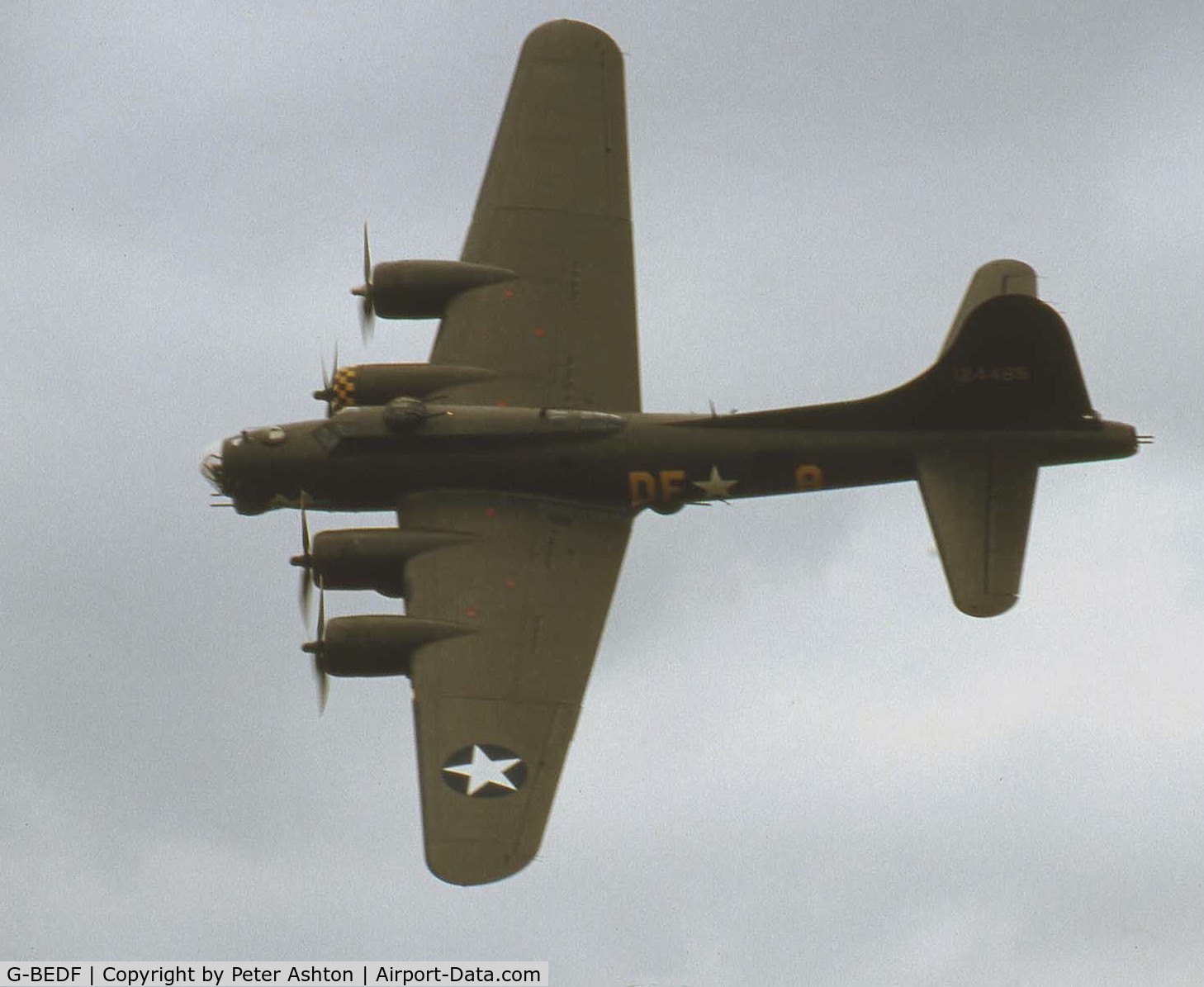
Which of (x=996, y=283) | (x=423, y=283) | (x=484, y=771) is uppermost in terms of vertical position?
(x=423, y=283)

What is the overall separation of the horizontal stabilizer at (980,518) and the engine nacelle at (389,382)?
913 centimetres

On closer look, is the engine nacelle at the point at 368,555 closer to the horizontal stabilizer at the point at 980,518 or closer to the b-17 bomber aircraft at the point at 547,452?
the b-17 bomber aircraft at the point at 547,452

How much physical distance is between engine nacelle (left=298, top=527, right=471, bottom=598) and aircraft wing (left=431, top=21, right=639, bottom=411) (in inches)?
123

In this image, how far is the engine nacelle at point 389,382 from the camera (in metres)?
47.6

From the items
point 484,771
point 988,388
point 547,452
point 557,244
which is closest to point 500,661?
point 484,771

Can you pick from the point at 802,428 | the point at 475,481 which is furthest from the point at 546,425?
the point at 802,428

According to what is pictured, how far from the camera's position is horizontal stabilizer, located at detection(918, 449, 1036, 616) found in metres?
44.8

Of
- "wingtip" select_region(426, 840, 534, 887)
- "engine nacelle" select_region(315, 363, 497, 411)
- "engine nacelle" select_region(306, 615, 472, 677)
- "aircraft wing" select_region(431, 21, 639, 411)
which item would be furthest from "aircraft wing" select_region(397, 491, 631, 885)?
"aircraft wing" select_region(431, 21, 639, 411)

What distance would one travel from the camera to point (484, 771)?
4253 centimetres

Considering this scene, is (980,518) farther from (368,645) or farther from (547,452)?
(368,645)

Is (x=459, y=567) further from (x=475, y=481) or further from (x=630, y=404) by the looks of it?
(x=630, y=404)

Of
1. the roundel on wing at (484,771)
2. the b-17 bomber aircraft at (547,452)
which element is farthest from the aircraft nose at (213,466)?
the roundel on wing at (484,771)

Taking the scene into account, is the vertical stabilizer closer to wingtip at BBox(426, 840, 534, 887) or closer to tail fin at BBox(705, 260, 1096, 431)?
tail fin at BBox(705, 260, 1096, 431)

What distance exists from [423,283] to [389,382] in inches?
87.2
